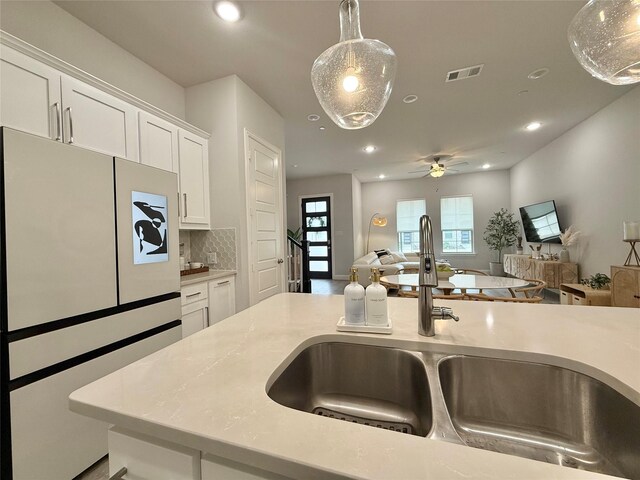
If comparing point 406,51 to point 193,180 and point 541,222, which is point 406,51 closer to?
point 193,180

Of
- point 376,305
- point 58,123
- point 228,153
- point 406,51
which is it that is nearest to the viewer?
point 376,305

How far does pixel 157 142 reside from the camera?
2.35m

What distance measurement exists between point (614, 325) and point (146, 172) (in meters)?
2.50

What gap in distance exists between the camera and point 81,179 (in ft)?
4.62

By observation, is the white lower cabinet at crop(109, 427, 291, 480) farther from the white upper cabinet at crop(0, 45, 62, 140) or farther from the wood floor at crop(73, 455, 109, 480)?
the white upper cabinet at crop(0, 45, 62, 140)

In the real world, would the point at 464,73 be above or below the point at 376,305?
above

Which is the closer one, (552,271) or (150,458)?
(150,458)

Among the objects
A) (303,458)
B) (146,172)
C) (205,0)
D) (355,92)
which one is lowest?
(303,458)

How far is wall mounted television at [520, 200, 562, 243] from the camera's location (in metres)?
5.03

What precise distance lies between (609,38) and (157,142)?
2897 mm

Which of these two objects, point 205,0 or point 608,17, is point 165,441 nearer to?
point 608,17

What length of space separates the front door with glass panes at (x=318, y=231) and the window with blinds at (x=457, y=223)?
349 centimetres

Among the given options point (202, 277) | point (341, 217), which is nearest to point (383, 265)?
point (341, 217)

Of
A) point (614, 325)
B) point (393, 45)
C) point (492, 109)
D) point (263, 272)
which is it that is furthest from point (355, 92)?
point (492, 109)
